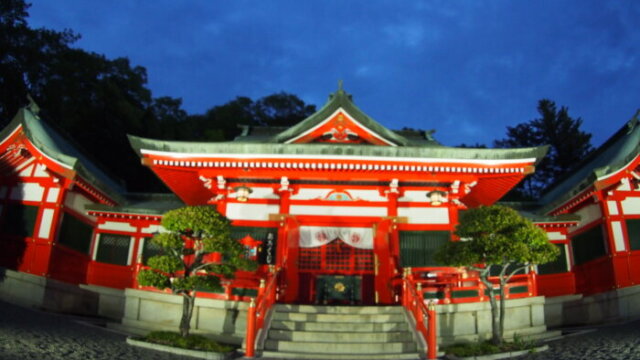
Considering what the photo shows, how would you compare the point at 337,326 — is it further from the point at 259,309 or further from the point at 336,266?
the point at 336,266

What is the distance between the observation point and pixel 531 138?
1924 inches

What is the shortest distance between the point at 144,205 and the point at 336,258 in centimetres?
1126

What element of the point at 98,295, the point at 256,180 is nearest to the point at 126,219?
the point at 98,295

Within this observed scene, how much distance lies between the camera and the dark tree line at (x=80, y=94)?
35.8 m

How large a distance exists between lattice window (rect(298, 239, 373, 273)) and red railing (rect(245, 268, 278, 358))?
8.53 ft

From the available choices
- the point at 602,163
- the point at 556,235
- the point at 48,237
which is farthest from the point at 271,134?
the point at 602,163

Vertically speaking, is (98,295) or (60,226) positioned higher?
(60,226)

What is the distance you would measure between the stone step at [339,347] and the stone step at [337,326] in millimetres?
696

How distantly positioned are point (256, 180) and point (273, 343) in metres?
6.98

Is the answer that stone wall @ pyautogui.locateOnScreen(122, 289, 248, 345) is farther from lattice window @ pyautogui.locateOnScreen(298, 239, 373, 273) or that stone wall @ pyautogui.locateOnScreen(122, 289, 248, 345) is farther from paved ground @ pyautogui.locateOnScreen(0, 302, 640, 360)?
lattice window @ pyautogui.locateOnScreen(298, 239, 373, 273)

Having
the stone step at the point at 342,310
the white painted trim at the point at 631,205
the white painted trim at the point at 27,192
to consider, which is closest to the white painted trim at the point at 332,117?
the stone step at the point at 342,310

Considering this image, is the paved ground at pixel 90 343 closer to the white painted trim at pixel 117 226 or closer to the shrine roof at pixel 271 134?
the white painted trim at pixel 117 226

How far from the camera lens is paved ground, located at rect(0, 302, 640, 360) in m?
9.62

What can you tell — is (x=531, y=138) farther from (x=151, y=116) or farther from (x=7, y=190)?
(x=7, y=190)
